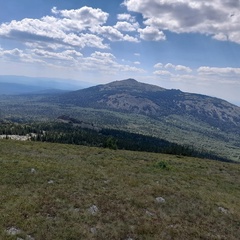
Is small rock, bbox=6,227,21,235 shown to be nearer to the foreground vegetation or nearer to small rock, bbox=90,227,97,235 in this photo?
the foreground vegetation

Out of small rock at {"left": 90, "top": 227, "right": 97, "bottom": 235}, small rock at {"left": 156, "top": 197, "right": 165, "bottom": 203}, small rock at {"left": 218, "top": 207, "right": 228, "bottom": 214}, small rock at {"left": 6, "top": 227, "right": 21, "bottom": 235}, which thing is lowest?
small rock at {"left": 218, "top": 207, "right": 228, "bottom": 214}

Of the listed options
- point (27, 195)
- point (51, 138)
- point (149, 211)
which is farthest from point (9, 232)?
point (51, 138)

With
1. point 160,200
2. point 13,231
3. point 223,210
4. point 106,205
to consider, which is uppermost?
point 13,231

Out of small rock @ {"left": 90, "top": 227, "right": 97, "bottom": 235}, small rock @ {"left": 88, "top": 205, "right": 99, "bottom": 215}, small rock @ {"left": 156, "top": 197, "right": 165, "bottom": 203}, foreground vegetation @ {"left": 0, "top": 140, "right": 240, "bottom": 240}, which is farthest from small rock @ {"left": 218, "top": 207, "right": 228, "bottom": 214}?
small rock @ {"left": 90, "top": 227, "right": 97, "bottom": 235}

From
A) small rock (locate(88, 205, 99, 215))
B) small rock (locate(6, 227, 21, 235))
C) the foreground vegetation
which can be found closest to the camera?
small rock (locate(6, 227, 21, 235))

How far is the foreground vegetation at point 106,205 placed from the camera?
20.3 metres

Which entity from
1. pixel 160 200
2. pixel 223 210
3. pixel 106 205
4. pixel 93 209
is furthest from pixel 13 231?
pixel 223 210

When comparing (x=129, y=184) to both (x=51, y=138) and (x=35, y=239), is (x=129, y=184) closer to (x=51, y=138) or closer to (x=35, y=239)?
(x=35, y=239)

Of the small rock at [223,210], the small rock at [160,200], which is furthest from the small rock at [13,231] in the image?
the small rock at [223,210]

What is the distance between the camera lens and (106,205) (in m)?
24.9

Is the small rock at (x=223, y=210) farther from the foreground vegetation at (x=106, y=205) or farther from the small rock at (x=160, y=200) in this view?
the small rock at (x=160, y=200)

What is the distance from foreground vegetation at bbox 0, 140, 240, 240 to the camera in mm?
20281

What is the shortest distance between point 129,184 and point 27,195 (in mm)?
12988

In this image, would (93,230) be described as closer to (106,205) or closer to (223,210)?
(106,205)
